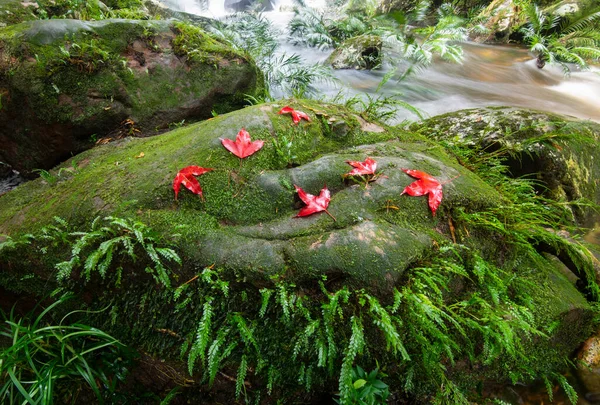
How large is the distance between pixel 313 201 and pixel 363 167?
0.52 m

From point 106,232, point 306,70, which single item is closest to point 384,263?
point 106,232

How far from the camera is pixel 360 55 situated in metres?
8.48

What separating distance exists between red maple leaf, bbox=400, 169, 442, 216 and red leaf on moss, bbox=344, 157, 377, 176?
30 centimetres

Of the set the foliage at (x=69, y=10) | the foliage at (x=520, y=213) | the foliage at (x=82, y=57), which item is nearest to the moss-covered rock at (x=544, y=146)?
the foliage at (x=520, y=213)

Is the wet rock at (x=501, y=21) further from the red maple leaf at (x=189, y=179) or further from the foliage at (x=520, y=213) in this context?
the red maple leaf at (x=189, y=179)

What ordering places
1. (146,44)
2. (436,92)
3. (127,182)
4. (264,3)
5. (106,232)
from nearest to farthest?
(106,232), (127,182), (146,44), (436,92), (264,3)

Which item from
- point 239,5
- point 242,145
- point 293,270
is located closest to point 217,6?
point 239,5

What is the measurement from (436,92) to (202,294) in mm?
6985

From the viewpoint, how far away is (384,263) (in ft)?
6.38

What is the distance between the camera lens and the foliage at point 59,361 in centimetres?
192

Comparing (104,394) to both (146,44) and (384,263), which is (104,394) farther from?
(146,44)

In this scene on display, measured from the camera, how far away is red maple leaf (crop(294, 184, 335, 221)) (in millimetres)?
2244

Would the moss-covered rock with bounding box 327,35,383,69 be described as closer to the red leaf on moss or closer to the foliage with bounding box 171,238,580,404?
the red leaf on moss

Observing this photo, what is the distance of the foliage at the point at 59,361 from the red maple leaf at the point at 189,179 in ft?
3.34
